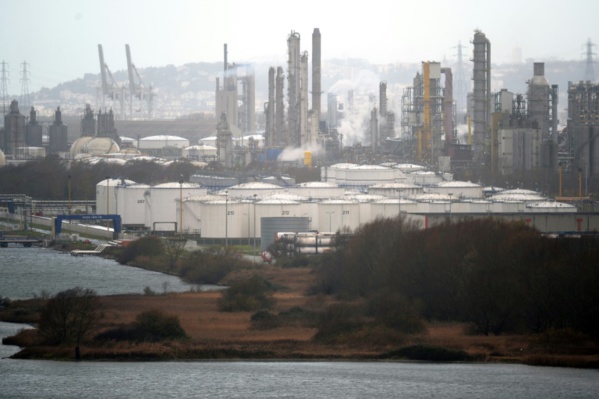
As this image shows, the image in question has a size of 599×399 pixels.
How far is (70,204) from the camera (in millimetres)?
50812

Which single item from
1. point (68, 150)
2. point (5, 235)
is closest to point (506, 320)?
point (5, 235)

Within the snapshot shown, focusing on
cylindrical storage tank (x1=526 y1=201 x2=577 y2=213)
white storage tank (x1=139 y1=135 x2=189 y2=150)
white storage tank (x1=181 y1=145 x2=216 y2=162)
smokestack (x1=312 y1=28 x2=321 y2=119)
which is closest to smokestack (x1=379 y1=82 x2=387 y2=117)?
smokestack (x1=312 y1=28 x2=321 y2=119)

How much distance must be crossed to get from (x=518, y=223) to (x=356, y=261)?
10.1 ft

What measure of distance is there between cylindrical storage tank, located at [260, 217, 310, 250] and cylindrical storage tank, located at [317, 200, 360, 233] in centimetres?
113

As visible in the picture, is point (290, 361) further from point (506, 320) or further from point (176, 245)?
point (176, 245)

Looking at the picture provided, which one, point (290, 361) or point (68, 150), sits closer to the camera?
point (290, 361)

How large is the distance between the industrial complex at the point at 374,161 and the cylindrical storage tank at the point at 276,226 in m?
0.04

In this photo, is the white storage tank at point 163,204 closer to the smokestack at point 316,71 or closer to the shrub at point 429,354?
the smokestack at point 316,71

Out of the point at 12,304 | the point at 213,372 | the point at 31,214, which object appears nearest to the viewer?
the point at 213,372

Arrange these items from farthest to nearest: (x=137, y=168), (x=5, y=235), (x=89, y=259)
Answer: (x=137, y=168), (x=5, y=235), (x=89, y=259)

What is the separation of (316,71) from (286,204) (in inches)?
967

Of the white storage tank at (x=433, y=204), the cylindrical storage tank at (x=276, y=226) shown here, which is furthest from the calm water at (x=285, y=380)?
the white storage tank at (x=433, y=204)

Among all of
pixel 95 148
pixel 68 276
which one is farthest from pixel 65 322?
pixel 95 148

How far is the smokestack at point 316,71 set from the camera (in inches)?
2625
